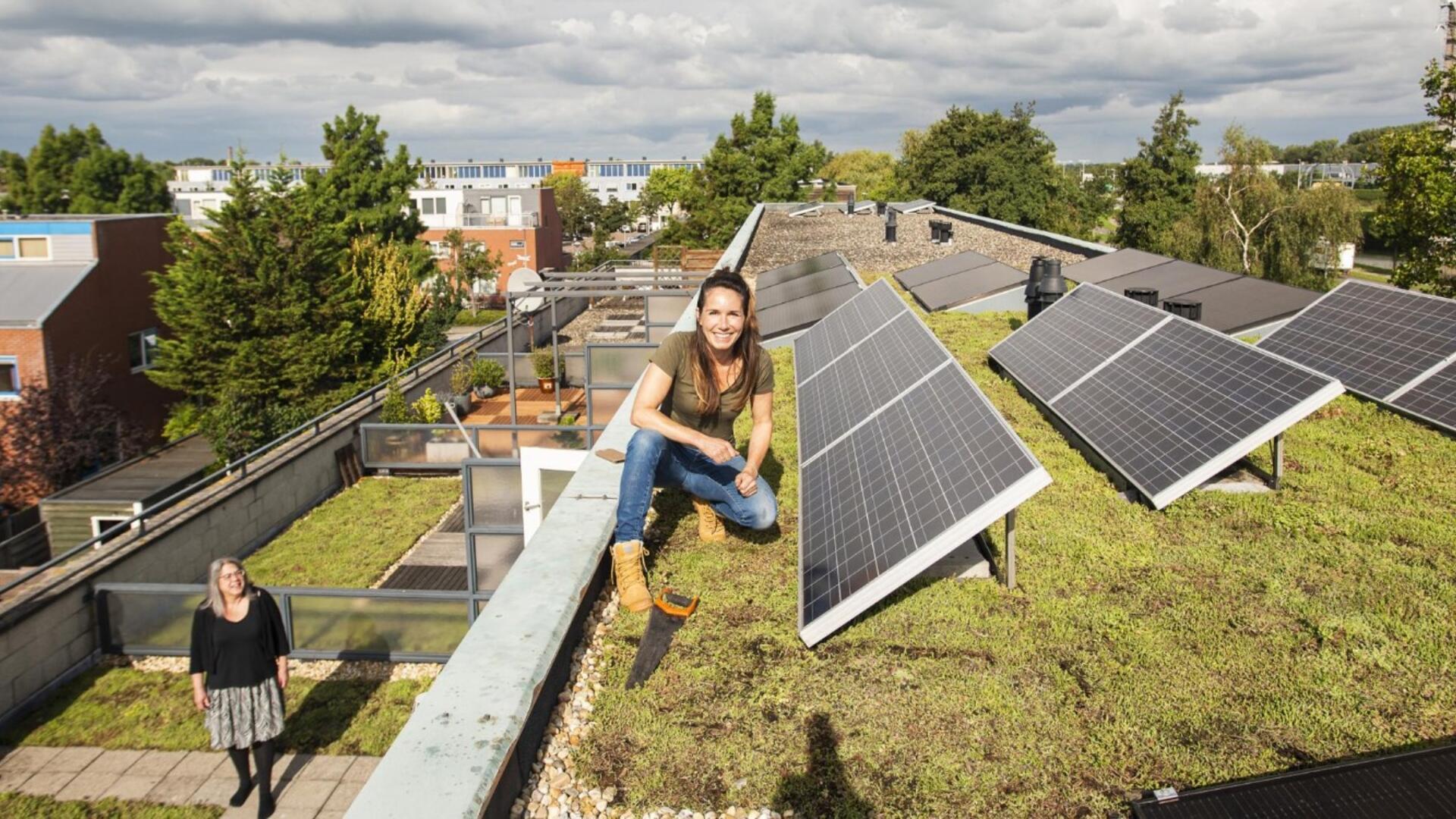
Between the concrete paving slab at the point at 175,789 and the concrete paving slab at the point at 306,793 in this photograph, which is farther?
the concrete paving slab at the point at 175,789

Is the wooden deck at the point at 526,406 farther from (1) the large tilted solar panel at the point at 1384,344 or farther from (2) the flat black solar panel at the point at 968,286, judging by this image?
(1) the large tilted solar panel at the point at 1384,344

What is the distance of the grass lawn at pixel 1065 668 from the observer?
4195mm

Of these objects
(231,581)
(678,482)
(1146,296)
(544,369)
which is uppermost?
(1146,296)

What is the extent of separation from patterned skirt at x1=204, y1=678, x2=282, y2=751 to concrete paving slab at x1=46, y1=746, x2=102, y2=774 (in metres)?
5.12

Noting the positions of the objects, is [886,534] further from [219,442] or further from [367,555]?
[219,442]

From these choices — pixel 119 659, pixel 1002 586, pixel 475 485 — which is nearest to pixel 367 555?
pixel 119 659

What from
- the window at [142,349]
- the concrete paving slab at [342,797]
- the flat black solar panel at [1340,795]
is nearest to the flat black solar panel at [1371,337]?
the flat black solar panel at [1340,795]

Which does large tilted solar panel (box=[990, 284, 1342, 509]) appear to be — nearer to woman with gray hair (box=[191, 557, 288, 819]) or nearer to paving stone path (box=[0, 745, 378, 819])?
woman with gray hair (box=[191, 557, 288, 819])

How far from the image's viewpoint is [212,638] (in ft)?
24.0

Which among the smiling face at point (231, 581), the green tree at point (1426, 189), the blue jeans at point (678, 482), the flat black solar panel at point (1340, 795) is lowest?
the smiling face at point (231, 581)

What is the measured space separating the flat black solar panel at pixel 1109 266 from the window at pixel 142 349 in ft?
120

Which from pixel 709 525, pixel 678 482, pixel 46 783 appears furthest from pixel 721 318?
pixel 46 783

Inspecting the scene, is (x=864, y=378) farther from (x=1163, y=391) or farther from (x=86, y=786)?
(x=86, y=786)

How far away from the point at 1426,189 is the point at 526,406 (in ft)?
100
